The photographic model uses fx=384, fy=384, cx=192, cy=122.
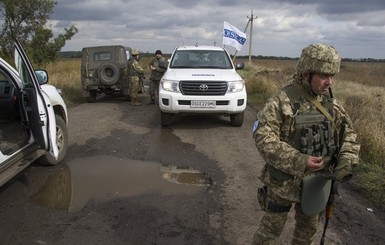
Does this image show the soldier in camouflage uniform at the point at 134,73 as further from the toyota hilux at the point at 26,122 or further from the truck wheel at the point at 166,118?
the toyota hilux at the point at 26,122

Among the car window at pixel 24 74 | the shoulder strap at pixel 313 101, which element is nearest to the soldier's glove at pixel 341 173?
the shoulder strap at pixel 313 101

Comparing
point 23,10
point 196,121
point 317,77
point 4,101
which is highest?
point 23,10

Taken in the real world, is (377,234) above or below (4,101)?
below

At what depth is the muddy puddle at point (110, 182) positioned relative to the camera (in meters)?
4.43

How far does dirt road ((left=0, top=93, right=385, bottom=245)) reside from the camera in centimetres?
359

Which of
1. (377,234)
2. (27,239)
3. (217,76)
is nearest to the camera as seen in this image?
(27,239)

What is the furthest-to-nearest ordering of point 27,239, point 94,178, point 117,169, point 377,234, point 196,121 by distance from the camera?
point 196,121, point 117,169, point 94,178, point 377,234, point 27,239

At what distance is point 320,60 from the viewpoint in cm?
238

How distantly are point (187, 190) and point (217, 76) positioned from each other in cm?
388

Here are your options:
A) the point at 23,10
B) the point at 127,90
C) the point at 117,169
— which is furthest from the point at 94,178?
the point at 23,10

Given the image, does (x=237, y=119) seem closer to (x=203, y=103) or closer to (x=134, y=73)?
(x=203, y=103)

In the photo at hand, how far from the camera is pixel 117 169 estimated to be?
5.49 meters

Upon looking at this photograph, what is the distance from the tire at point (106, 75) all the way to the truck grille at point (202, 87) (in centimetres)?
496

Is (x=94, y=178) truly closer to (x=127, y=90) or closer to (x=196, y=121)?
(x=196, y=121)
